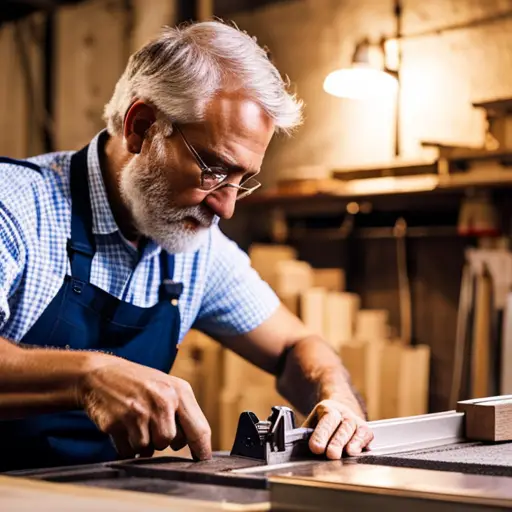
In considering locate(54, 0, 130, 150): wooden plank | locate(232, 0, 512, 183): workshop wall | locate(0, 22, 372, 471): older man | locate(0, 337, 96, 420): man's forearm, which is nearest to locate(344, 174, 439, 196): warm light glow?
locate(232, 0, 512, 183): workshop wall

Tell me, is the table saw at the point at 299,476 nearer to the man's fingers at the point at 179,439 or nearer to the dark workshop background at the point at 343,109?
the man's fingers at the point at 179,439

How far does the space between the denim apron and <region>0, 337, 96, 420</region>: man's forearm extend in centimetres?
30

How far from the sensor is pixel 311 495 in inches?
50.9

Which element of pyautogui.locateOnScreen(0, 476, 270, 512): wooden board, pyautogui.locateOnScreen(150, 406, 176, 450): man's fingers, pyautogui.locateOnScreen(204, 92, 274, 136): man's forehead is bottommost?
pyautogui.locateOnScreen(0, 476, 270, 512): wooden board

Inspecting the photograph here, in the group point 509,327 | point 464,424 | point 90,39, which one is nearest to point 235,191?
point 464,424

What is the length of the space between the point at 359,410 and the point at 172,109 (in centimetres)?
83

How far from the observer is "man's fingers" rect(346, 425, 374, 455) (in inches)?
67.7

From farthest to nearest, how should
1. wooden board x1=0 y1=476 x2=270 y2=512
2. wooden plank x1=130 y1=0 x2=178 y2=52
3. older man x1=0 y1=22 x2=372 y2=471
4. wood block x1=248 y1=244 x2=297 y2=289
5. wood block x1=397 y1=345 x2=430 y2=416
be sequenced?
wooden plank x1=130 y1=0 x2=178 y2=52 → wood block x1=248 y1=244 x2=297 y2=289 → wood block x1=397 y1=345 x2=430 y2=416 → older man x1=0 y1=22 x2=372 y2=471 → wooden board x1=0 y1=476 x2=270 y2=512

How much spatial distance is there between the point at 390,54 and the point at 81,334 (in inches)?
136

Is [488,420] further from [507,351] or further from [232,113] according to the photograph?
[507,351]

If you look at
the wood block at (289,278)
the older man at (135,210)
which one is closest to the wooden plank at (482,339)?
the wood block at (289,278)

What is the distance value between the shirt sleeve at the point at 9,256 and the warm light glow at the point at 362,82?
115 inches

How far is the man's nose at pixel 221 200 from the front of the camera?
211 cm

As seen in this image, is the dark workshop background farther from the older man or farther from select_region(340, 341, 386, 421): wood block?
the older man
